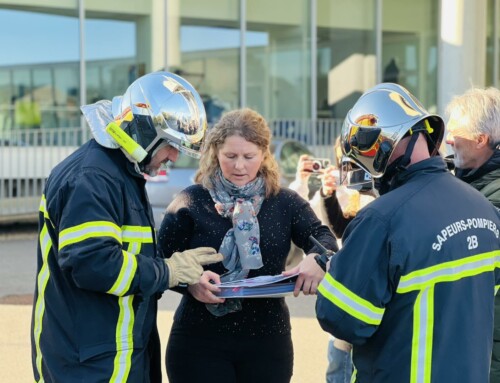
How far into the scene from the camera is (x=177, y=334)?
10.9 feet

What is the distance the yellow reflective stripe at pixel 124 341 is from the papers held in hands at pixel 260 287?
0.47 metres

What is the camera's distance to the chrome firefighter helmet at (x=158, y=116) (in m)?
Result: 2.63

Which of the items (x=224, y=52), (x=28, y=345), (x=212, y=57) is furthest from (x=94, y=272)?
(x=224, y=52)

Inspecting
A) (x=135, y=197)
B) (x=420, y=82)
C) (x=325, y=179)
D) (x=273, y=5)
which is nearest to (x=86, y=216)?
(x=135, y=197)

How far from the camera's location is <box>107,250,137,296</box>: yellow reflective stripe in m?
2.50

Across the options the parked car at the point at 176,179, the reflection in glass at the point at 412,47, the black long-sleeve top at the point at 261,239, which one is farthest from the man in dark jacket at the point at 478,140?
the reflection in glass at the point at 412,47

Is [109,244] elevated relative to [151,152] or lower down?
lower down

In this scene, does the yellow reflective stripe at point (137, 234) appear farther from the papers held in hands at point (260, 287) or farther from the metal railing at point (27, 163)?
the metal railing at point (27, 163)

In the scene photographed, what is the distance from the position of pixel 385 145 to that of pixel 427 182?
0.55ft

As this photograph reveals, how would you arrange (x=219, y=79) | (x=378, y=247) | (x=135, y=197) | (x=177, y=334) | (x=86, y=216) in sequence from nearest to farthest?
(x=378, y=247), (x=86, y=216), (x=135, y=197), (x=177, y=334), (x=219, y=79)

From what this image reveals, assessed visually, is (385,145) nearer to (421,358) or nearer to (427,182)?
(427,182)

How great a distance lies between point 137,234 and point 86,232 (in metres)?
0.23

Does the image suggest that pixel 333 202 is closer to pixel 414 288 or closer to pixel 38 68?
pixel 414 288

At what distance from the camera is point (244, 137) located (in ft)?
10.9
